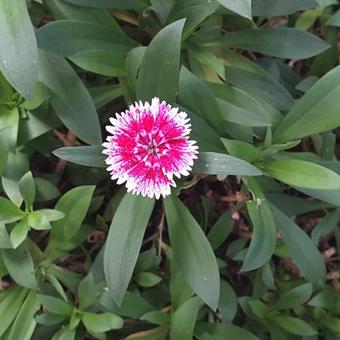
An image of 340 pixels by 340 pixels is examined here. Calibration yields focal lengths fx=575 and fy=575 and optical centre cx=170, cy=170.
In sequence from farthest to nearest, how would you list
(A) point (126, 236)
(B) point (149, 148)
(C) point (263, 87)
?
(C) point (263, 87), (A) point (126, 236), (B) point (149, 148)

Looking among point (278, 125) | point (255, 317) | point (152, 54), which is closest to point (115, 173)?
point (152, 54)

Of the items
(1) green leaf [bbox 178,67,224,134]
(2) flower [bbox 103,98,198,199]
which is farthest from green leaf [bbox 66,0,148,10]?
(2) flower [bbox 103,98,198,199]

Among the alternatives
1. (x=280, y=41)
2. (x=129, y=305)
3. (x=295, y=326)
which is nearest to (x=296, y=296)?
(x=295, y=326)

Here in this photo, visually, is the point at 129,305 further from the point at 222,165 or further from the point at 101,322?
the point at 222,165

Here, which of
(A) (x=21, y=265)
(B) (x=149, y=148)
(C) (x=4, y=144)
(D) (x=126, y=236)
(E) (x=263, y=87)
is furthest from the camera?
(E) (x=263, y=87)

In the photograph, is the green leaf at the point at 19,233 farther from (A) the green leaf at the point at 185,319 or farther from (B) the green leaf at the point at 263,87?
(B) the green leaf at the point at 263,87

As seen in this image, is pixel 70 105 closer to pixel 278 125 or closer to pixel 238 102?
pixel 238 102
